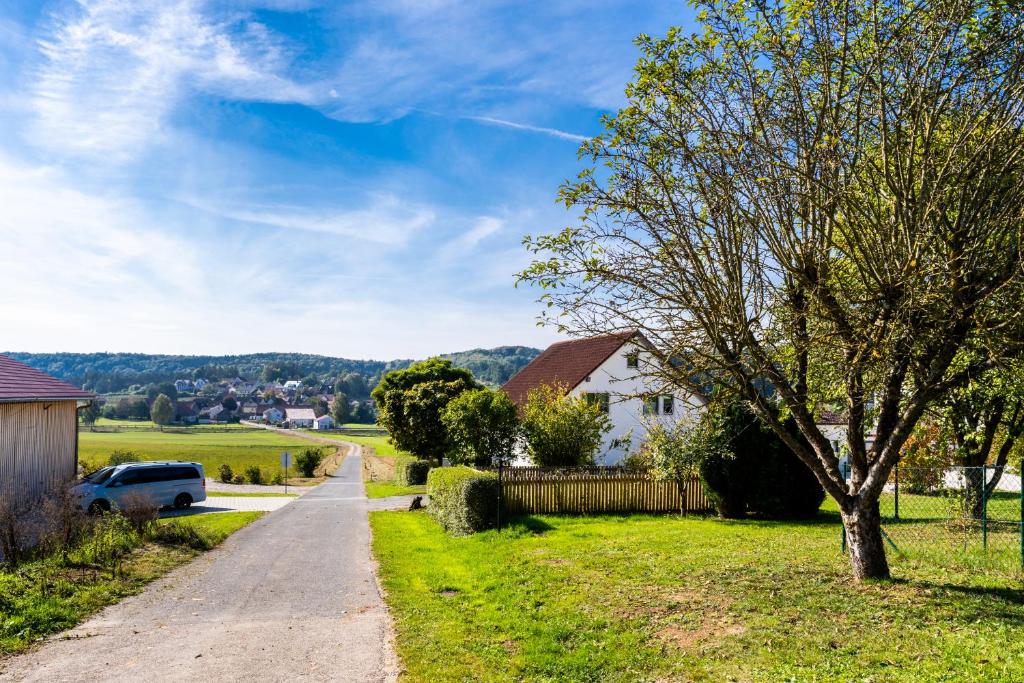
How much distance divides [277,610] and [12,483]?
1741 cm

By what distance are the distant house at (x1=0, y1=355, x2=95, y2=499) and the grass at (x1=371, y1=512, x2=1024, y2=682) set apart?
53.0ft

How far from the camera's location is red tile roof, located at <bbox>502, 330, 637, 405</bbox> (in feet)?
127

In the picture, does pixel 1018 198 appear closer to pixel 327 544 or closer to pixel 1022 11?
pixel 1022 11

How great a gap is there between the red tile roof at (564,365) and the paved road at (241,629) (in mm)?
23600

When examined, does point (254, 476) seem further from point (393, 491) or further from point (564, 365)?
point (564, 365)

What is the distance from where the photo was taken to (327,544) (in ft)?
56.0

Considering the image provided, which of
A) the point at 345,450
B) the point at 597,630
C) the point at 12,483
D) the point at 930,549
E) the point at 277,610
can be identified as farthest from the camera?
the point at 345,450

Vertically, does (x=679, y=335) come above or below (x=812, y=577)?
above

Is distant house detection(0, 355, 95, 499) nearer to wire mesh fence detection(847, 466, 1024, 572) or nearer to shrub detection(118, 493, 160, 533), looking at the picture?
shrub detection(118, 493, 160, 533)

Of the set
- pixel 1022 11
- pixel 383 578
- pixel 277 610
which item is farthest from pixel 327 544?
pixel 1022 11

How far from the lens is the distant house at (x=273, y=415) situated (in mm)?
181250

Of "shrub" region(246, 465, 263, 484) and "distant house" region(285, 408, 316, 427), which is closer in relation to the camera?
"shrub" region(246, 465, 263, 484)

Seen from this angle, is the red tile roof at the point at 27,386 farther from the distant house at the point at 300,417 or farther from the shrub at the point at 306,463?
the distant house at the point at 300,417

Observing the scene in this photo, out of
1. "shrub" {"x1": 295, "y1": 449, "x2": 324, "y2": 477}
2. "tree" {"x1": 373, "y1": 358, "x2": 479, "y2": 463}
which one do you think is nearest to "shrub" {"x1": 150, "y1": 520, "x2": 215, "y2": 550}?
"tree" {"x1": 373, "y1": 358, "x2": 479, "y2": 463}
